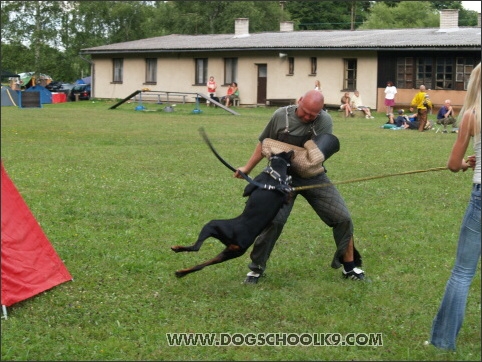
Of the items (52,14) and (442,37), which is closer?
(442,37)

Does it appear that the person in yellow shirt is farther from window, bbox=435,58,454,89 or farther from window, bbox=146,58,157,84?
window, bbox=146,58,157,84

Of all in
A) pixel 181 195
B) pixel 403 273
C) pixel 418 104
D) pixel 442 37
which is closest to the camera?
pixel 403 273

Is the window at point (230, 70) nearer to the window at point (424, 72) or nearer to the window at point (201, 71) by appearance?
the window at point (201, 71)

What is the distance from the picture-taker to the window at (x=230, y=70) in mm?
47938

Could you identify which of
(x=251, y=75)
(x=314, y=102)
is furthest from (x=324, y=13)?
(x=314, y=102)

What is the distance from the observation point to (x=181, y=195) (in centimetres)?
1295

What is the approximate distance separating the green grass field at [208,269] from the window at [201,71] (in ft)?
104

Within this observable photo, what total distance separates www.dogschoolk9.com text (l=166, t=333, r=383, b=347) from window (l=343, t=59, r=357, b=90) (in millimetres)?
38042

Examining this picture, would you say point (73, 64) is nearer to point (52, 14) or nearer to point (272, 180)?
point (52, 14)

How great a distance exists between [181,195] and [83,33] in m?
47.9

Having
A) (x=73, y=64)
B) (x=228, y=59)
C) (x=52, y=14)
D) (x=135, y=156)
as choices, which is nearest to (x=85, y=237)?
(x=135, y=156)

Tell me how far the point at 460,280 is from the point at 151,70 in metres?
47.4

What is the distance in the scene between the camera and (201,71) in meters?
49.8

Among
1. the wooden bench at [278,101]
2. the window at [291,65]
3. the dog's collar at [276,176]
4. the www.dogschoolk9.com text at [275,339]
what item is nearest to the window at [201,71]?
the wooden bench at [278,101]
